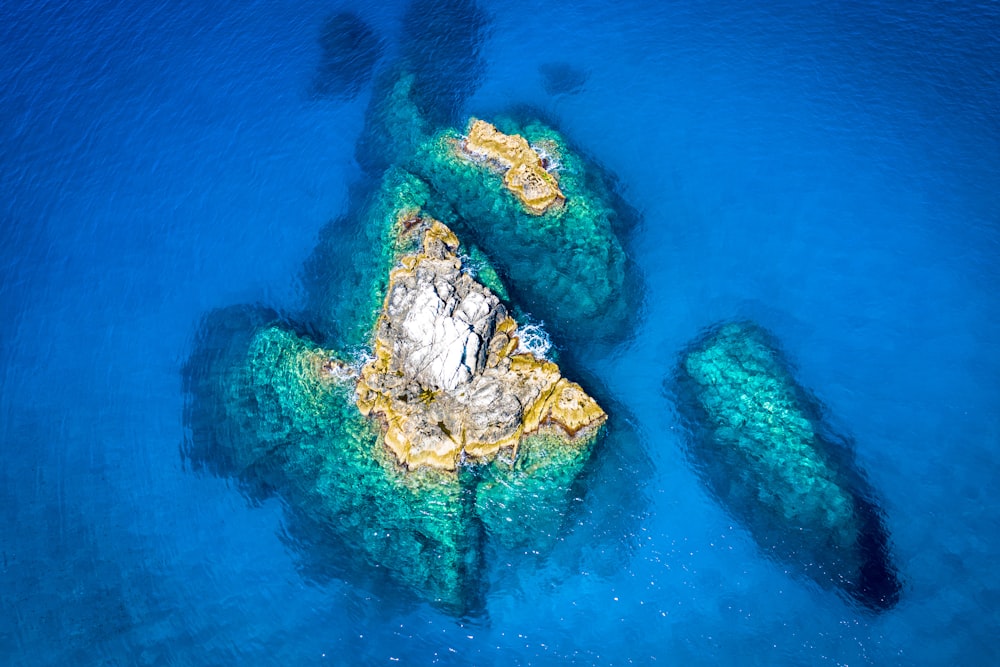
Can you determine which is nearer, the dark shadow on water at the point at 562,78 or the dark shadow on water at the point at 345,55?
the dark shadow on water at the point at 562,78

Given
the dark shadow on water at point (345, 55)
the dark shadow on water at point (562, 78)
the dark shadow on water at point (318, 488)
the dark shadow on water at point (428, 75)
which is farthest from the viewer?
the dark shadow on water at point (345, 55)

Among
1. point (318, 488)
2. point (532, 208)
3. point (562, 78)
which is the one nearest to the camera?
point (318, 488)

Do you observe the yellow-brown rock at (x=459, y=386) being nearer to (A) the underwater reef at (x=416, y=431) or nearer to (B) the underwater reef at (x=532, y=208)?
(A) the underwater reef at (x=416, y=431)

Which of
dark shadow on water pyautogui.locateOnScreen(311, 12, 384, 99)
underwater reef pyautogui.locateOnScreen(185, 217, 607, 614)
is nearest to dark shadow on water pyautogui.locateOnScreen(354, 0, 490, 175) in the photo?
dark shadow on water pyautogui.locateOnScreen(311, 12, 384, 99)

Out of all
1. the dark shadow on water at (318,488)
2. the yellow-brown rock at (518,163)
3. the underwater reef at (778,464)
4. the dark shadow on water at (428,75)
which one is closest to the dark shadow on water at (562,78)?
the dark shadow on water at (428,75)

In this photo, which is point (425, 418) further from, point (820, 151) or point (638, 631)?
point (820, 151)

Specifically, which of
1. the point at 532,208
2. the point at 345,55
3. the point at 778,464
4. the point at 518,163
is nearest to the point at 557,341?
the point at 532,208

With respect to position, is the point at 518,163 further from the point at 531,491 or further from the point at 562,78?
the point at 531,491
